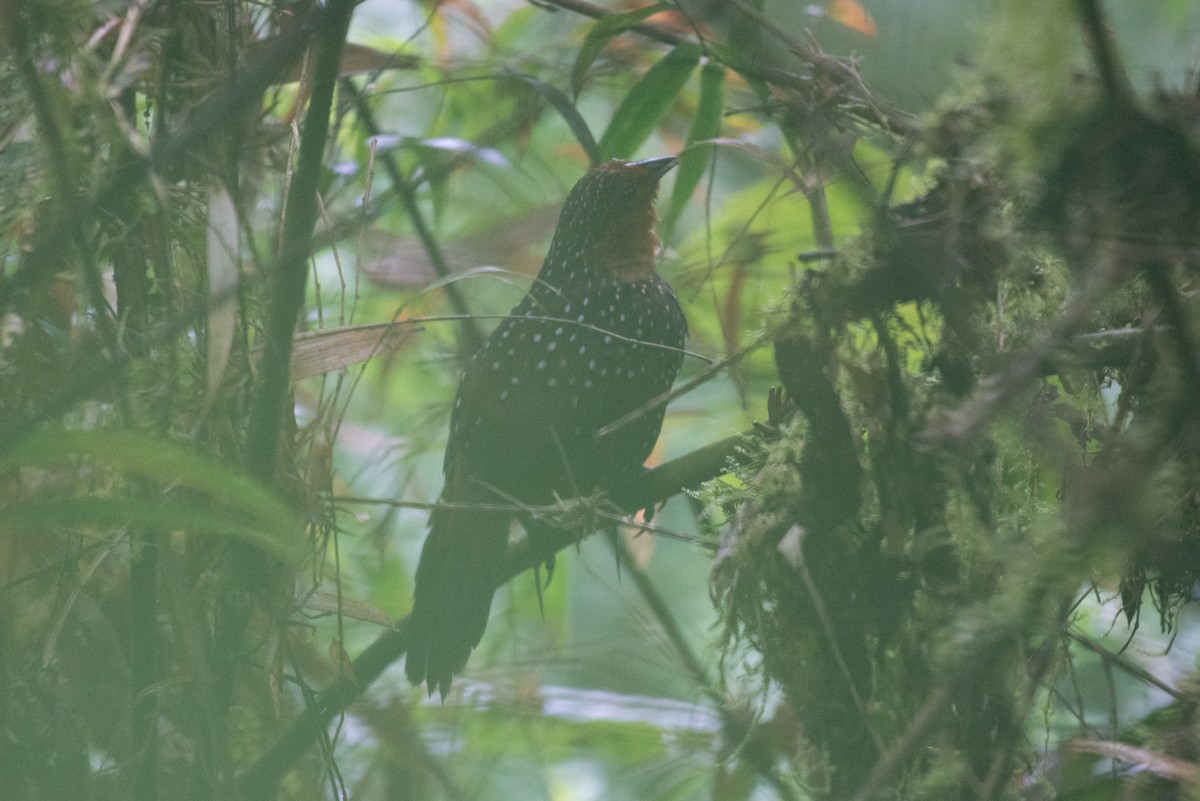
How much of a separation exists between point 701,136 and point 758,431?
2.88 feet

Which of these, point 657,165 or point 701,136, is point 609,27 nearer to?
point 701,136

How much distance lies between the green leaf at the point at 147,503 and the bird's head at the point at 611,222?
1.80 m

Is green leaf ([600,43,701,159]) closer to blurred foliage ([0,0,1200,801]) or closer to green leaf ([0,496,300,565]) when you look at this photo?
blurred foliage ([0,0,1200,801])

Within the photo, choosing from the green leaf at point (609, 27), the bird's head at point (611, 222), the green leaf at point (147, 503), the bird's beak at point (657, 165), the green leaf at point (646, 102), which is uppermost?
the green leaf at point (609, 27)

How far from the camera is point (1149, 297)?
4.34 ft

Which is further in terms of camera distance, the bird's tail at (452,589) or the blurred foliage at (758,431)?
the bird's tail at (452,589)

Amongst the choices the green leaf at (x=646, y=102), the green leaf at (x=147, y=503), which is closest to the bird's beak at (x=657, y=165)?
the green leaf at (x=646, y=102)

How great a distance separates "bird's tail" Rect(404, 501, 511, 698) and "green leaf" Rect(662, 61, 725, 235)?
Result: 72 centimetres

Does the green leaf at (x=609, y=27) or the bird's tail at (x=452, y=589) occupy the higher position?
the green leaf at (x=609, y=27)

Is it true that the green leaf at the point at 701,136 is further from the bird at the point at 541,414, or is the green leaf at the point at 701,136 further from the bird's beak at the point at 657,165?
the bird's beak at the point at 657,165

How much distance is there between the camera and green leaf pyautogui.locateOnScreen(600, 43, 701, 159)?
6.75 feet

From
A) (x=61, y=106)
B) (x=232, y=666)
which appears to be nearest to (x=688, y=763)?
(x=232, y=666)

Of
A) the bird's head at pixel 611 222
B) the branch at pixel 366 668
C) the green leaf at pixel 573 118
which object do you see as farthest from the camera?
the bird's head at pixel 611 222

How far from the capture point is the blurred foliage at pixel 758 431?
0.88 metres
